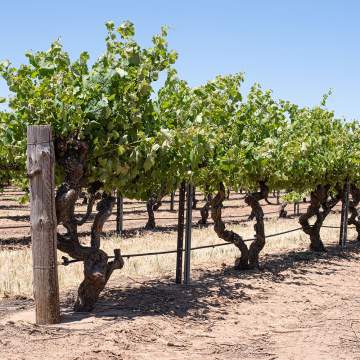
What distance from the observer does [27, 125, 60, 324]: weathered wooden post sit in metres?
6.07

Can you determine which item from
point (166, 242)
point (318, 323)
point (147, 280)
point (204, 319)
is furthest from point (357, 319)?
point (166, 242)

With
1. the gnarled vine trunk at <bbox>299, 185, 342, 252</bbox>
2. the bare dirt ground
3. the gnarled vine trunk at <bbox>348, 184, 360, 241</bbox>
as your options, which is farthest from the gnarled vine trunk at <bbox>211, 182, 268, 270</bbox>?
the gnarled vine trunk at <bbox>348, 184, 360, 241</bbox>

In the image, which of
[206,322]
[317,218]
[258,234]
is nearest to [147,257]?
[258,234]

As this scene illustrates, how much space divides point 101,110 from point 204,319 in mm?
3042

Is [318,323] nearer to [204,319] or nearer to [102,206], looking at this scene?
[204,319]

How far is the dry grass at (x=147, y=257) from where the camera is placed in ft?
29.7

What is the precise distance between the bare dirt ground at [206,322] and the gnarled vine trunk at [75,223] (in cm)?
32

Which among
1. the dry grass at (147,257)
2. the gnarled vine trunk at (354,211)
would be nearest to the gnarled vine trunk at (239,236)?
the dry grass at (147,257)

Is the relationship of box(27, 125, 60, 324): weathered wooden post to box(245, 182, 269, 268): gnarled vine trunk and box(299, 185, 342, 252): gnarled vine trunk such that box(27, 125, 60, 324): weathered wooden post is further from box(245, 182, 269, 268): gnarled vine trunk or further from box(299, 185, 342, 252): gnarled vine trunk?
box(299, 185, 342, 252): gnarled vine trunk

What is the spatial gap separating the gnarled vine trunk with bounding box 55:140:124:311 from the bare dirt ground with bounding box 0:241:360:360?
320mm

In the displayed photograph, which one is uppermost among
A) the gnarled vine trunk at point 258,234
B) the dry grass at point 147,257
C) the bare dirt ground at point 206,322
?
the gnarled vine trunk at point 258,234

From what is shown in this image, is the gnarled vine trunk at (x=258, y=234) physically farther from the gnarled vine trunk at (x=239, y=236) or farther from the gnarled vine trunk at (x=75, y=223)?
the gnarled vine trunk at (x=75, y=223)

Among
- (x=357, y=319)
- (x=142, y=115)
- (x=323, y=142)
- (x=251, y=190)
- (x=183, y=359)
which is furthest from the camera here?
(x=323, y=142)

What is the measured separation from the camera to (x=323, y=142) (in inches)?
490
